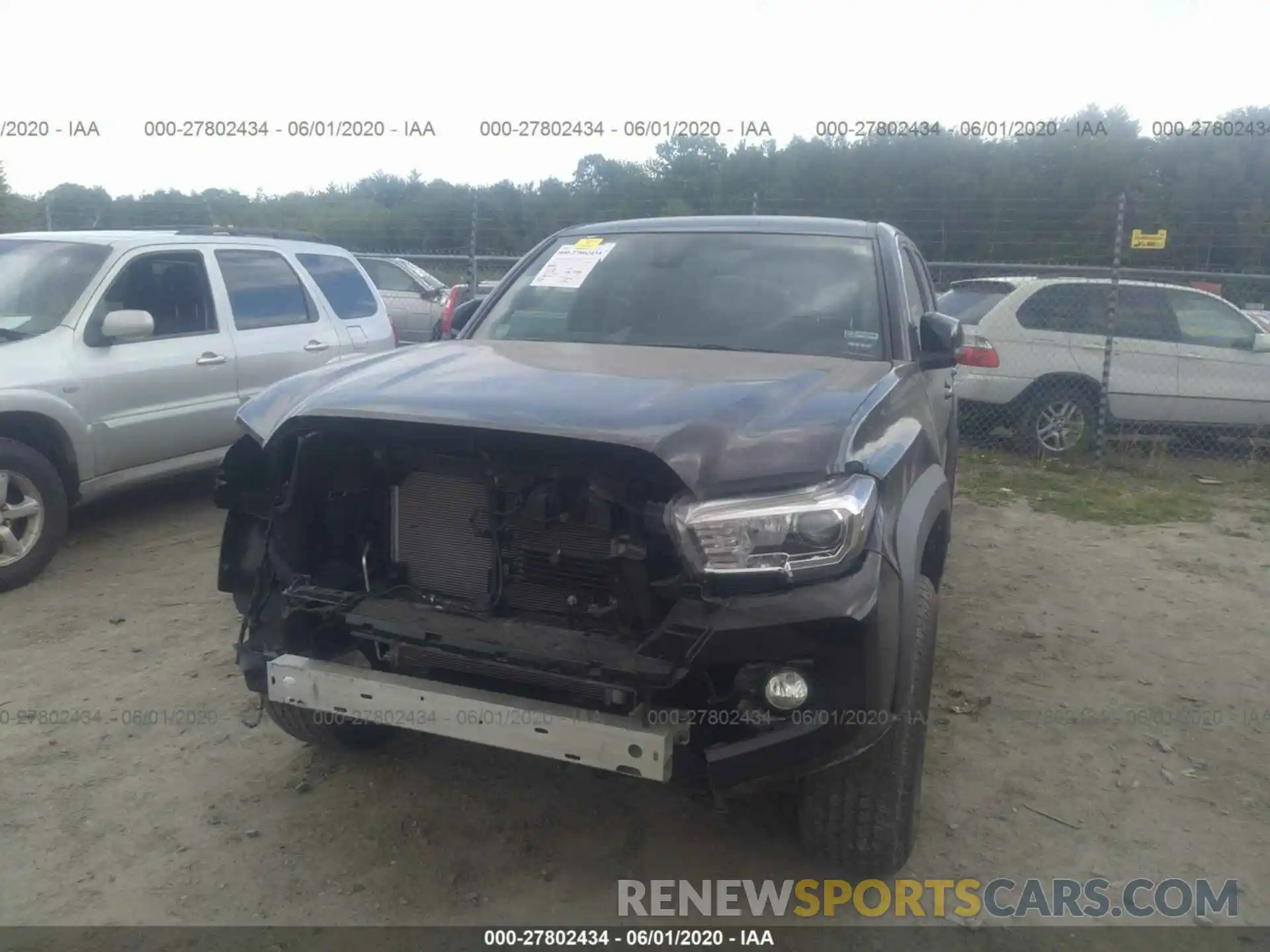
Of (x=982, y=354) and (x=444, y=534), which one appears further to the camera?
(x=982, y=354)

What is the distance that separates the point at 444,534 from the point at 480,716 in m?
0.55

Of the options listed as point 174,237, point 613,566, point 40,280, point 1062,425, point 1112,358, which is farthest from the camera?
point 1062,425

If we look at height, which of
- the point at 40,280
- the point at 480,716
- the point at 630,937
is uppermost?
the point at 40,280

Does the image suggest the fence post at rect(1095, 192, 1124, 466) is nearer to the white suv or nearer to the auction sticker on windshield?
the white suv

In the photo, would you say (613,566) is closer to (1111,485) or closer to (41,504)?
(41,504)

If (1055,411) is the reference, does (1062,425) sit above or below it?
below

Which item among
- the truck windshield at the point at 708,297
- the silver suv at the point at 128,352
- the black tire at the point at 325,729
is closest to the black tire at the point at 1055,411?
the truck windshield at the point at 708,297

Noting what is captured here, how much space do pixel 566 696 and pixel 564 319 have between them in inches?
71.4

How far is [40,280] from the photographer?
18.5 feet

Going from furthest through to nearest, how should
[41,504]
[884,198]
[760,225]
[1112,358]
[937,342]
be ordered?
[884,198], [1112,358], [41,504], [760,225], [937,342]

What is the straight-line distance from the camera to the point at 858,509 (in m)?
2.40

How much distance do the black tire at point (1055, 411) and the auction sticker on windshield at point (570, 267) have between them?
600 cm

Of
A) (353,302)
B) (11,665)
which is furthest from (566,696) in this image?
(353,302)

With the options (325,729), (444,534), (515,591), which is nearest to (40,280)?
(325,729)
